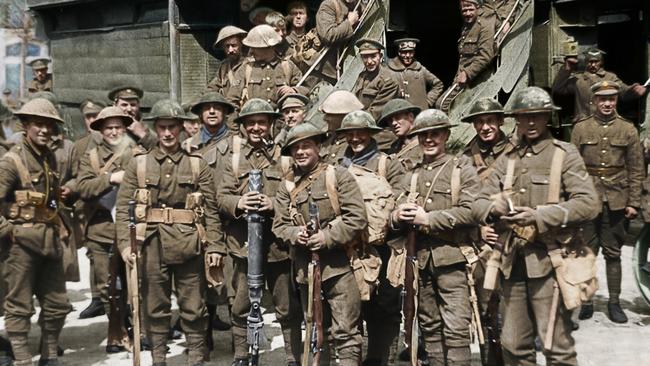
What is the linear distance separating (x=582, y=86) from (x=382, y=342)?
5.34 metres

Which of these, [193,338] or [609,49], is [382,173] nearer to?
[193,338]

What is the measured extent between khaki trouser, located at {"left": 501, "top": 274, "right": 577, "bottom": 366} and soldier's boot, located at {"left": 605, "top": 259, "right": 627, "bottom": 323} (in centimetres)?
324

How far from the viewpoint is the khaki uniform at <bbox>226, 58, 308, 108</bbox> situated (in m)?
10.8

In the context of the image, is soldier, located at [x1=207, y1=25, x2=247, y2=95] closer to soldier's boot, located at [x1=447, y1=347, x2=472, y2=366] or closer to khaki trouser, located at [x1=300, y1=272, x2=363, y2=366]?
khaki trouser, located at [x1=300, y1=272, x2=363, y2=366]

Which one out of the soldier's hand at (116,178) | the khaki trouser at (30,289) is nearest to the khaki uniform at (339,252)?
the soldier's hand at (116,178)

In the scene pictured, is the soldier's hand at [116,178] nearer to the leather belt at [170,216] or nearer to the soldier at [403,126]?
the leather belt at [170,216]

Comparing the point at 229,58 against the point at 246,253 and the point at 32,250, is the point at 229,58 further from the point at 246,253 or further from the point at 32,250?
the point at 32,250

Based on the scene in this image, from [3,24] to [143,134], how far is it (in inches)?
467

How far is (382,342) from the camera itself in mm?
7574

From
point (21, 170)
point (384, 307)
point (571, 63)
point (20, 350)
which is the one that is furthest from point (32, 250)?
point (571, 63)

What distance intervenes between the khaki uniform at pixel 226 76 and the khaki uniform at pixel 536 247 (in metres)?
5.29

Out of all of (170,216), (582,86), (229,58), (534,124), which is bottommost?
(170,216)

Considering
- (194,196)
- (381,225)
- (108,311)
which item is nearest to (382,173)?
(381,225)

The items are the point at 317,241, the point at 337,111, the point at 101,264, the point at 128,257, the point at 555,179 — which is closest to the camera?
the point at 555,179
